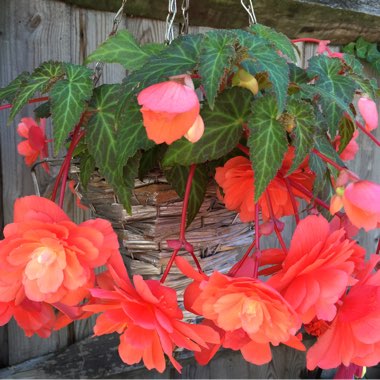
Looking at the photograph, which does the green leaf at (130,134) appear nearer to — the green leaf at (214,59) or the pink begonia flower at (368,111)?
the green leaf at (214,59)

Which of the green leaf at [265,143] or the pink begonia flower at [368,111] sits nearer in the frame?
the green leaf at [265,143]

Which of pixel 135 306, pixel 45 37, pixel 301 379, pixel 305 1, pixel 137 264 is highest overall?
pixel 305 1

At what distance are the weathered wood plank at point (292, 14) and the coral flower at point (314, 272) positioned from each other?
2.53 ft

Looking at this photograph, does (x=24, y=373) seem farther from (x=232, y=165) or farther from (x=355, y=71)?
(x=355, y=71)

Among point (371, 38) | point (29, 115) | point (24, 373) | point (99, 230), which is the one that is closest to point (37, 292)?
point (99, 230)

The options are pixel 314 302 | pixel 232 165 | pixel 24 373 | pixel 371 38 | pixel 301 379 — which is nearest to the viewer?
pixel 314 302

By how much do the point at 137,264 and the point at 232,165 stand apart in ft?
0.73

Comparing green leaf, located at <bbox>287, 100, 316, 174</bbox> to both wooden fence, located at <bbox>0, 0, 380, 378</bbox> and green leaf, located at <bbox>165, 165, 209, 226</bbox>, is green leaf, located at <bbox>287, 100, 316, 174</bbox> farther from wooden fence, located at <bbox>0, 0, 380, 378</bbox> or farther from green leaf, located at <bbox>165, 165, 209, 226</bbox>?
wooden fence, located at <bbox>0, 0, 380, 378</bbox>

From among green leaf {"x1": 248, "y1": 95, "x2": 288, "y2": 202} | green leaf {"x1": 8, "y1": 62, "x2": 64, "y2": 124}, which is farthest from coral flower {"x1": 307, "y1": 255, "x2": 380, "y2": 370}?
green leaf {"x1": 8, "y1": 62, "x2": 64, "y2": 124}

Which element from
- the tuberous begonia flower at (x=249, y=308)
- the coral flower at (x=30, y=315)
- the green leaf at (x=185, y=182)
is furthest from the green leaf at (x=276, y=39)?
the coral flower at (x=30, y=315)

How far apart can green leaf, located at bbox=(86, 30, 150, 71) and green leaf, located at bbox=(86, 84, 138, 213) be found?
0.03 m

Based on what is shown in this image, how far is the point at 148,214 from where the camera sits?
2.08 ft

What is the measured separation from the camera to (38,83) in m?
0.56

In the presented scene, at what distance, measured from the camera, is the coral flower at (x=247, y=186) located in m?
0.55
